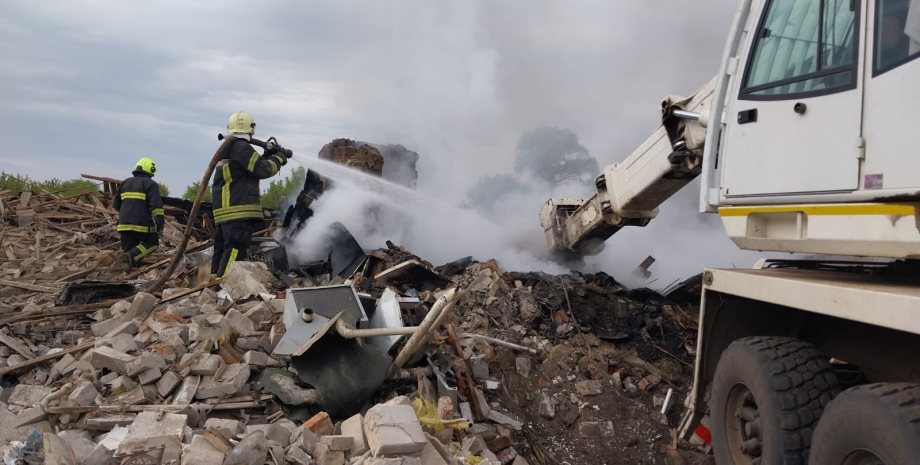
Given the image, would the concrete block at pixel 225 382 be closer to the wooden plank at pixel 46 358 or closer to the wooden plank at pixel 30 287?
the wooden plank at pixel 46 358

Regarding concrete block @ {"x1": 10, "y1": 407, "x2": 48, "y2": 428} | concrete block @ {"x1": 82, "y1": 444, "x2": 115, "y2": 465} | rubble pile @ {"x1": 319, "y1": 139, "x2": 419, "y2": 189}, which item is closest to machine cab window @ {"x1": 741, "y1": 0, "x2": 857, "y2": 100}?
concrete block @ {"x1": 82, "y1": 444, "x2": 115, "y2": 465}

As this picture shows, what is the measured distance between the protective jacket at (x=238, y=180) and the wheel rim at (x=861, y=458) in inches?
246

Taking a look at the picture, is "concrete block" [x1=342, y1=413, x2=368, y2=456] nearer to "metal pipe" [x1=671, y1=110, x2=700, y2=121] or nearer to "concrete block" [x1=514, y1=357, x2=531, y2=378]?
"concrete block" [x1=514, y1=357, x2=531, y2=378]

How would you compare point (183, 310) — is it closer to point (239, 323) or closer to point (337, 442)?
point (239, 323)

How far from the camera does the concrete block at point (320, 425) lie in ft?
13.2

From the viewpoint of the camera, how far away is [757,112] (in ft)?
10.2

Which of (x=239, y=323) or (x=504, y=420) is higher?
(x=239, y=323)

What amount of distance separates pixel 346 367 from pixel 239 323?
4.40 feet

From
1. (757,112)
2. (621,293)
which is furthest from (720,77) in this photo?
A: (621,293)

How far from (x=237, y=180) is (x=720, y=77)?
5.55 meters

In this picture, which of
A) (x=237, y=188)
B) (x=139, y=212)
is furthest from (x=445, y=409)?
(x=139, y=212)

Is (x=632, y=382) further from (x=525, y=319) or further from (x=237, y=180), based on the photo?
(x=237, y=180)

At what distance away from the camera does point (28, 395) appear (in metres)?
4.65

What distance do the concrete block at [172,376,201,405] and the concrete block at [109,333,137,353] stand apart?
0.77 m
